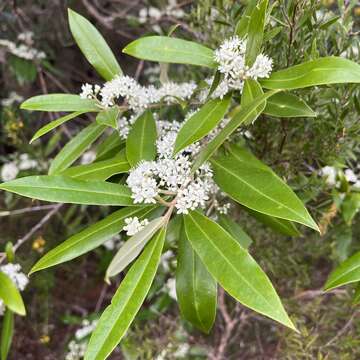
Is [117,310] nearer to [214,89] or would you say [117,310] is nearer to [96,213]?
[214,89]

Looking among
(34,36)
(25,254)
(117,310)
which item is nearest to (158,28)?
(34,36)

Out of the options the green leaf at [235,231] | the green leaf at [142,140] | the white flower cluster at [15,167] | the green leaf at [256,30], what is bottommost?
the white flower cluster at [15,167]

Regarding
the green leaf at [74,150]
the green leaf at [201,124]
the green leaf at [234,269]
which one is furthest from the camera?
the green leaf at [74,150]

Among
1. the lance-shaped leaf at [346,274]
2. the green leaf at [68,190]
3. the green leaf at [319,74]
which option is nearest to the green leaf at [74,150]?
the green leaf at [68,190]

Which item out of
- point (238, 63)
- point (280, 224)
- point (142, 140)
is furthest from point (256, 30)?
point (280, 224)

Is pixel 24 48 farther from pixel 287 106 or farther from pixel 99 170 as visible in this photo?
pixel 287 106

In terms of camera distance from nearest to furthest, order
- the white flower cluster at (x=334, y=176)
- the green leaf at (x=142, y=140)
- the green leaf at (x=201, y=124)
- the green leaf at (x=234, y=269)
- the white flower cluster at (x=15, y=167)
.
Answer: the green leaf at (x=234, y=269) < the green leaf at (x=201, y=124) < the green leaf at (x=142, y=140) < the white flower cluster at (x=334, y=176) < the white flower cluster at (x=15, y=167)

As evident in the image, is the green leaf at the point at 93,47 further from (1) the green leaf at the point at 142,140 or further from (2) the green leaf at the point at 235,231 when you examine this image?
(2) the green leaf at the point at 235,231
